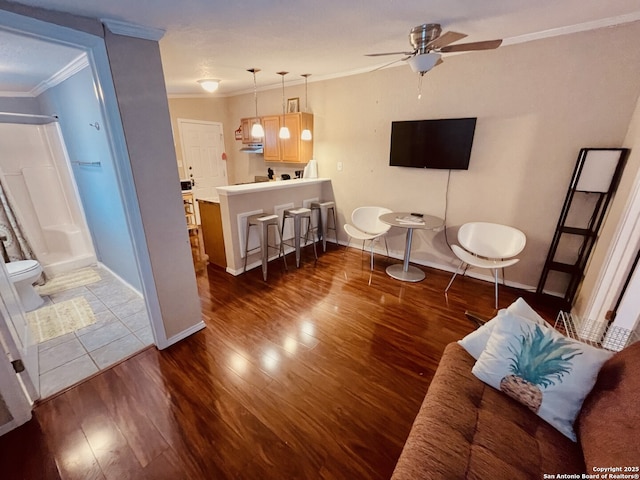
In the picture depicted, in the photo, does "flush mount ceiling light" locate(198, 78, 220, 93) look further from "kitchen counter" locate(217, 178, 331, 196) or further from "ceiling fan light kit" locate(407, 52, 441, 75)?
"ceiling fan light kit" locate(407, 52, 441, 75)

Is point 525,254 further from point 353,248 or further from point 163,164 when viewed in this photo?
point 163,164

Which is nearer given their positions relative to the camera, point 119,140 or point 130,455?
point 130,455

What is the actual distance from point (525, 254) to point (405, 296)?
53.6 inches

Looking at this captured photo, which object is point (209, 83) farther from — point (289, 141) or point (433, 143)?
point (433, 143)

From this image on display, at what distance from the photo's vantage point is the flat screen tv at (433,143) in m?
2.85

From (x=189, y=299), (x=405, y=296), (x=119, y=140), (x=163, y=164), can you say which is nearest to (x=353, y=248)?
(x=405, y=296)

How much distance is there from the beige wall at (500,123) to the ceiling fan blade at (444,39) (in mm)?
1176

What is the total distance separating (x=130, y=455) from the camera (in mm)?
1378

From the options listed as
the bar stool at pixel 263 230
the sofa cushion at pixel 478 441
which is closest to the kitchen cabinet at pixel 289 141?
the bar stool at pixel 263 230

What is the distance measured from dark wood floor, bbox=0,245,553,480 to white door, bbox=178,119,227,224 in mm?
3408

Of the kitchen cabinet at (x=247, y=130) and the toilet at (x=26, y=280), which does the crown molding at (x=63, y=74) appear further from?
the kitchen cabinet at (x=247, y=130)

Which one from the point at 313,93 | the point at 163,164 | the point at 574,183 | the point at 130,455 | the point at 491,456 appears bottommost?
the point at 130,455

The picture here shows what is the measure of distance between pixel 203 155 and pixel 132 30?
3.84m

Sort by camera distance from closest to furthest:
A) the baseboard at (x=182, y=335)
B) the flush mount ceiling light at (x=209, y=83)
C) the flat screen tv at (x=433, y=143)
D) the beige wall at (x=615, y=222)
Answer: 1. the beige wall at (x=615, y=222)
2. the baseboard at (x=182, y=335)
3. the flat screen tv at (x=433, y=143)
4. the flush mount ceiling light at (x=209, y=83)
